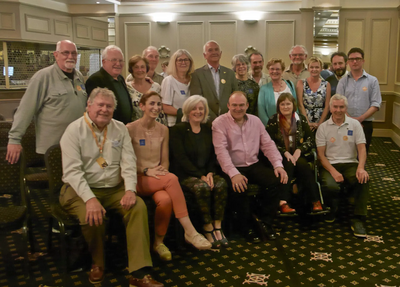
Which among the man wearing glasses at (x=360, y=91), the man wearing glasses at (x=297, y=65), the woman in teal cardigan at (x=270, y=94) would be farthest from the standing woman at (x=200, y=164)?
the man wearing glasses at (x=360, y=91)

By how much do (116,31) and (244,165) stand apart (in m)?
6.39

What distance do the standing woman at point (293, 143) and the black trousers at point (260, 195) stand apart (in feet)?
0.61

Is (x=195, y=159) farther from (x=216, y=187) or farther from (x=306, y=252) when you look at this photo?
(x=306, y=252)

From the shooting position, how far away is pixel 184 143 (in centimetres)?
326

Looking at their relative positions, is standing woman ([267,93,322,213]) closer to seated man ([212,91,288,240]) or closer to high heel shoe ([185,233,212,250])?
seated man ([212,91,288,240])

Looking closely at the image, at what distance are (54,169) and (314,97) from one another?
2726mm

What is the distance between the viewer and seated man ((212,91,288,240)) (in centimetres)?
326

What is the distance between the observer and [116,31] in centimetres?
877

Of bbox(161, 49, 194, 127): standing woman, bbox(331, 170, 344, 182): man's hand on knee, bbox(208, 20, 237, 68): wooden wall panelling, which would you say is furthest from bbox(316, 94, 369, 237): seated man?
bbox(208, 20, 237, 68): wooden wall panelling

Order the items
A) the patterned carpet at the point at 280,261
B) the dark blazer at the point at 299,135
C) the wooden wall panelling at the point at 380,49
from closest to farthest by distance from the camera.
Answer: the patterned carpet at the point at 280,261, the dark blazer at the point at 299,135, the wooden wall panelling at the point at 380,49

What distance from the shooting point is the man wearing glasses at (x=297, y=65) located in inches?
174

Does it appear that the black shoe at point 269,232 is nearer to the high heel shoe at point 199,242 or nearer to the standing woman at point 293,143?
the standing woman at point 293,143

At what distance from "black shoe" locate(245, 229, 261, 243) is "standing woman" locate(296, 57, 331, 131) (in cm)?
147

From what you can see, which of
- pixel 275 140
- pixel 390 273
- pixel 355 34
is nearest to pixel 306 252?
pixel 390 273
